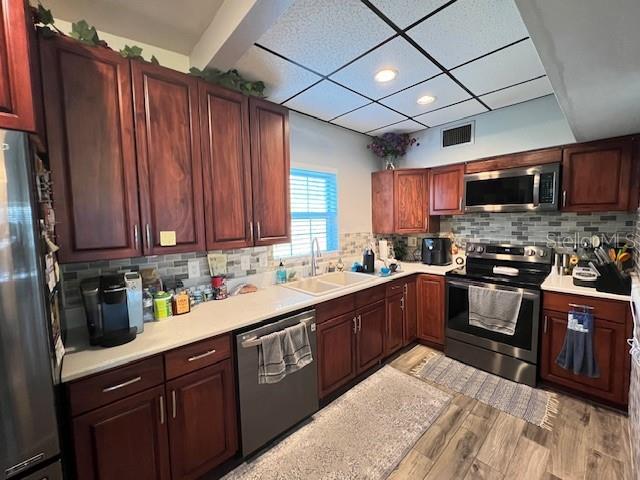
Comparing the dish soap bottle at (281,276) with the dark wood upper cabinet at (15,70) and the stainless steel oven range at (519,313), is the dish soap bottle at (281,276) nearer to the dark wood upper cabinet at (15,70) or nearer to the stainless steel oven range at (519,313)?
the stainless steel oven range at (519,313)

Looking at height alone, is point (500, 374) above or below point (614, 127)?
below

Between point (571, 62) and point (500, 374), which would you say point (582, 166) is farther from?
point (500, 374)

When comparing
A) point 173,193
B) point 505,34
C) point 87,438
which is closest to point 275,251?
point 173,193

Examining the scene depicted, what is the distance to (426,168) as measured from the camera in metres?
3.23

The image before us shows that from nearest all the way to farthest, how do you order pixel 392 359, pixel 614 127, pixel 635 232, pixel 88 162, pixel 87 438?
pixel 87 438 < pixel 88 162 < pixel 614 127 < pixel 635 232 < pixel 392 359

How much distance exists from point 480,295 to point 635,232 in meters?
1.28

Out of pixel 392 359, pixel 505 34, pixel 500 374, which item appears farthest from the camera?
pixel 392 359

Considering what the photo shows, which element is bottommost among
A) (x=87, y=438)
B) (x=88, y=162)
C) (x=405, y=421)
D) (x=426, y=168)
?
(x=405, y=421)

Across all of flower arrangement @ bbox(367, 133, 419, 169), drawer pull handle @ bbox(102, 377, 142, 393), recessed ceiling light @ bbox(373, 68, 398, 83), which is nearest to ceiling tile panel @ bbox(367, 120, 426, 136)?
flower arrangement @ bbox(367, 133, 419, 169)

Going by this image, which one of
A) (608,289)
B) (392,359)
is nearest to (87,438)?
(392,359)

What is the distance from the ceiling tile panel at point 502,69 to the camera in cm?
170

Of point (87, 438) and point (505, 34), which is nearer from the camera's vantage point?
point (87, 438)

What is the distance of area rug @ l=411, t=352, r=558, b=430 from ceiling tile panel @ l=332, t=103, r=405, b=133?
2493 mm

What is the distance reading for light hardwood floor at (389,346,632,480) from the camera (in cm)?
157
